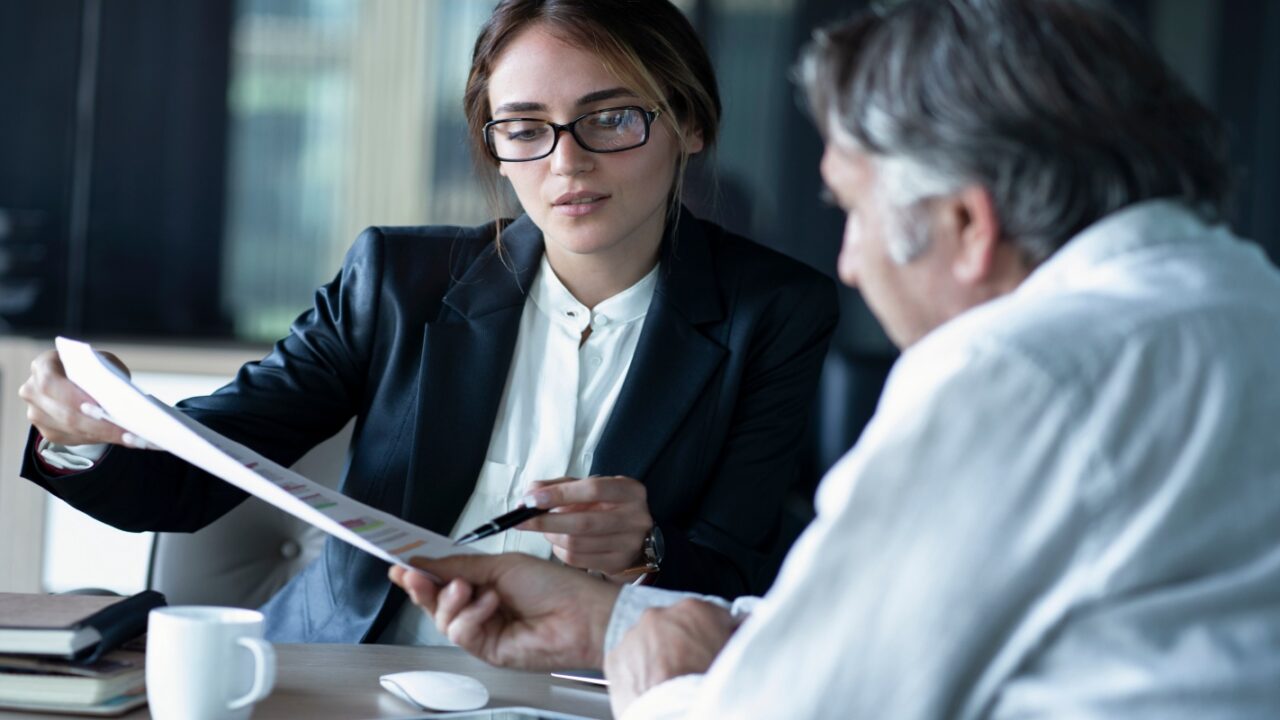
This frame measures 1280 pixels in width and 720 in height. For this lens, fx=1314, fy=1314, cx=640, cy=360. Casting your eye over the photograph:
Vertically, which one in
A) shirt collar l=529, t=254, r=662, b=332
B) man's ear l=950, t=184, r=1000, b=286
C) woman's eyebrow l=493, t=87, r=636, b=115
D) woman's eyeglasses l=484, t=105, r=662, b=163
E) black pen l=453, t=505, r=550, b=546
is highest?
woman's eyebrow l=493, t=87, r=636, b=115

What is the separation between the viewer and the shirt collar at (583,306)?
1684 millimetres

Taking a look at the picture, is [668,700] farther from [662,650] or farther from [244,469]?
[244,469]

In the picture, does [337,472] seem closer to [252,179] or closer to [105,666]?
[105,666]

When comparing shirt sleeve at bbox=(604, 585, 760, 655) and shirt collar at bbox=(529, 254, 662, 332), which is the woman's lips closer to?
shirt collar at bbox=(529, 254, 662, 332)

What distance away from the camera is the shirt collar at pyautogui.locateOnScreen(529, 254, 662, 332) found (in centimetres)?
168

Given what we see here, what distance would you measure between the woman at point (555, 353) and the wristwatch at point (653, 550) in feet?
0.29

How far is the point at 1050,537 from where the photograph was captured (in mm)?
694

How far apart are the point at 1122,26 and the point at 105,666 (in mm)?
862

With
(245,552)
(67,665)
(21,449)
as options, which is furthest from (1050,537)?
(21,449)

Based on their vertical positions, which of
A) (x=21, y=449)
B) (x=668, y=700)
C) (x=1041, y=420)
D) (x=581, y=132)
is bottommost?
(x=21, y=449)

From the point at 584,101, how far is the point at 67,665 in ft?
2.86

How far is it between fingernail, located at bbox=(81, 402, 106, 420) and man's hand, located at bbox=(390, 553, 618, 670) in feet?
1.27

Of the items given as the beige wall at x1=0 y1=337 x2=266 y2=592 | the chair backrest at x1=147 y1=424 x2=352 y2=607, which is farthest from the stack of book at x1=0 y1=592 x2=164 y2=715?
the beige wall at x1=0 y1=337 x2=266 y2=592

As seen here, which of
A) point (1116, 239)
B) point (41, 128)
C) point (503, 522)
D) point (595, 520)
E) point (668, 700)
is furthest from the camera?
point (41, 128)
